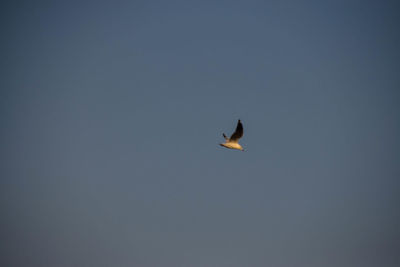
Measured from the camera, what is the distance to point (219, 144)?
138ft

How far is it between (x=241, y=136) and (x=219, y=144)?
1.71 meters

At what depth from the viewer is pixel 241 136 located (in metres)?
42.1
